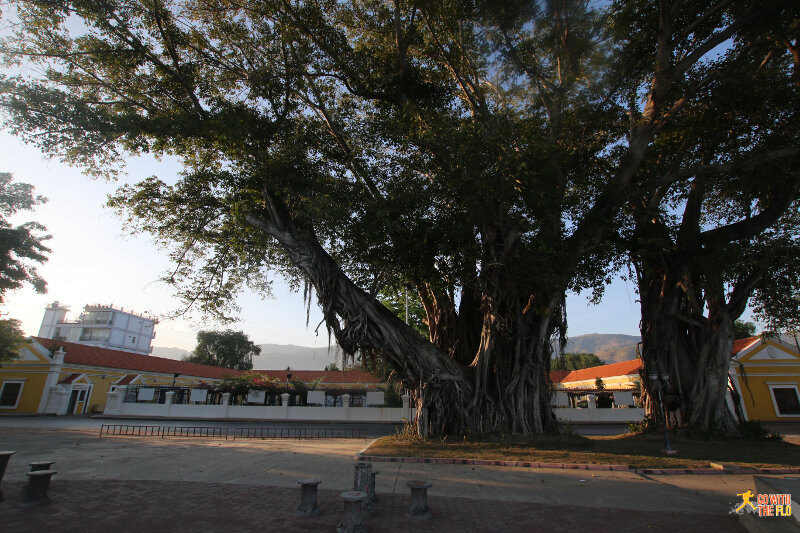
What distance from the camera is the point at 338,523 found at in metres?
4.87

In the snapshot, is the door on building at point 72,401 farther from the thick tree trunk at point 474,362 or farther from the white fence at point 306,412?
the thick tree trunk at point 474,362

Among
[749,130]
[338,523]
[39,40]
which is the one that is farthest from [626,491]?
[39,40]

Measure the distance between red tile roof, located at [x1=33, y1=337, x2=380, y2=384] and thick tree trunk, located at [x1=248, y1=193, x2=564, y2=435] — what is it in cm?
1750

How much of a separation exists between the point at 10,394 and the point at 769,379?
4707 centimetres

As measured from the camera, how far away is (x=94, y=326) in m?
62.4

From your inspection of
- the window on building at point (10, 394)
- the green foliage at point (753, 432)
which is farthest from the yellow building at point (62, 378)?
the green foliage at point (753, 432)

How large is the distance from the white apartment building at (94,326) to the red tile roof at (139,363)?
3247 centimetres

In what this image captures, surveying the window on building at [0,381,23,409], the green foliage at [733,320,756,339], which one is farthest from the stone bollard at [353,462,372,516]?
the green foliage at [733,320,756,339]

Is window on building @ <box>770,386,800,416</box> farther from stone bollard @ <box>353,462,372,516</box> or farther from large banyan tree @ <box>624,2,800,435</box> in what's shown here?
stone bollard @ <box>353,462,372,516</box>

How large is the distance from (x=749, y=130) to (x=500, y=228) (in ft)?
27.0

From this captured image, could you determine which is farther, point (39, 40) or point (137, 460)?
point (39, 40)

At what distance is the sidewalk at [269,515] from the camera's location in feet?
15.5

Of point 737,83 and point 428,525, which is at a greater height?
point 737,83

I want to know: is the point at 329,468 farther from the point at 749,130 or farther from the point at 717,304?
the point at 749,130
